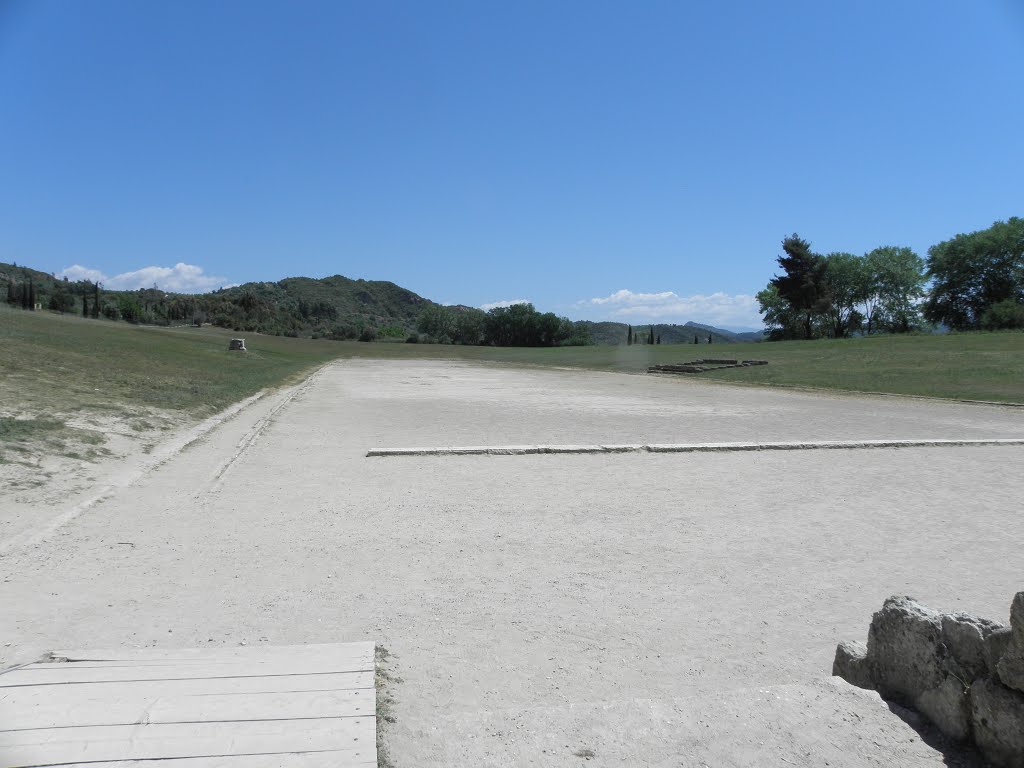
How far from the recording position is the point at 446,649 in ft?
11.8

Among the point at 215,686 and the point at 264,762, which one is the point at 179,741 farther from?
the point at 215,686

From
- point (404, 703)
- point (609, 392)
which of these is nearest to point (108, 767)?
point (404, 703)

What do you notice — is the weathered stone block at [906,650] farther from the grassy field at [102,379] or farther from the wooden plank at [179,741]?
the grassy field at [102,379]

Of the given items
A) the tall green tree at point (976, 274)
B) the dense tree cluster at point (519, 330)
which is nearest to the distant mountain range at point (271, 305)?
the dense tree cluster at point (519, 330)

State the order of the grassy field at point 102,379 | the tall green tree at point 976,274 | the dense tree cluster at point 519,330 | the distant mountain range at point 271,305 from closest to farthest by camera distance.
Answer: the grassy field at point 102,379 < the tall green tree at point 976,274 < the distant mountain range at point 271,305 < the dense tree cluster at point 519,330

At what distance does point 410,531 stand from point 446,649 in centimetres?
239

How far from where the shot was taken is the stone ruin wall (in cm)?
233

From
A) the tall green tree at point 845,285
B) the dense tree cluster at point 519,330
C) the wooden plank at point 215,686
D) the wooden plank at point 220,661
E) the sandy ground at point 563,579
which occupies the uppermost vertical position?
the tall green tree at point 845,285

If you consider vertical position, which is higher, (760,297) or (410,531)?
(760,297)

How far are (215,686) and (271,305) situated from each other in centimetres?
12127

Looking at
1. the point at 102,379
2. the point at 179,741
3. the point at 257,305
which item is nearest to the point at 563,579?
the point at 179,741

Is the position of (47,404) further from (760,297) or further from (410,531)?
(760,297)

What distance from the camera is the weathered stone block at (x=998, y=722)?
2309mm

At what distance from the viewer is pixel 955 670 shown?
257 cm
